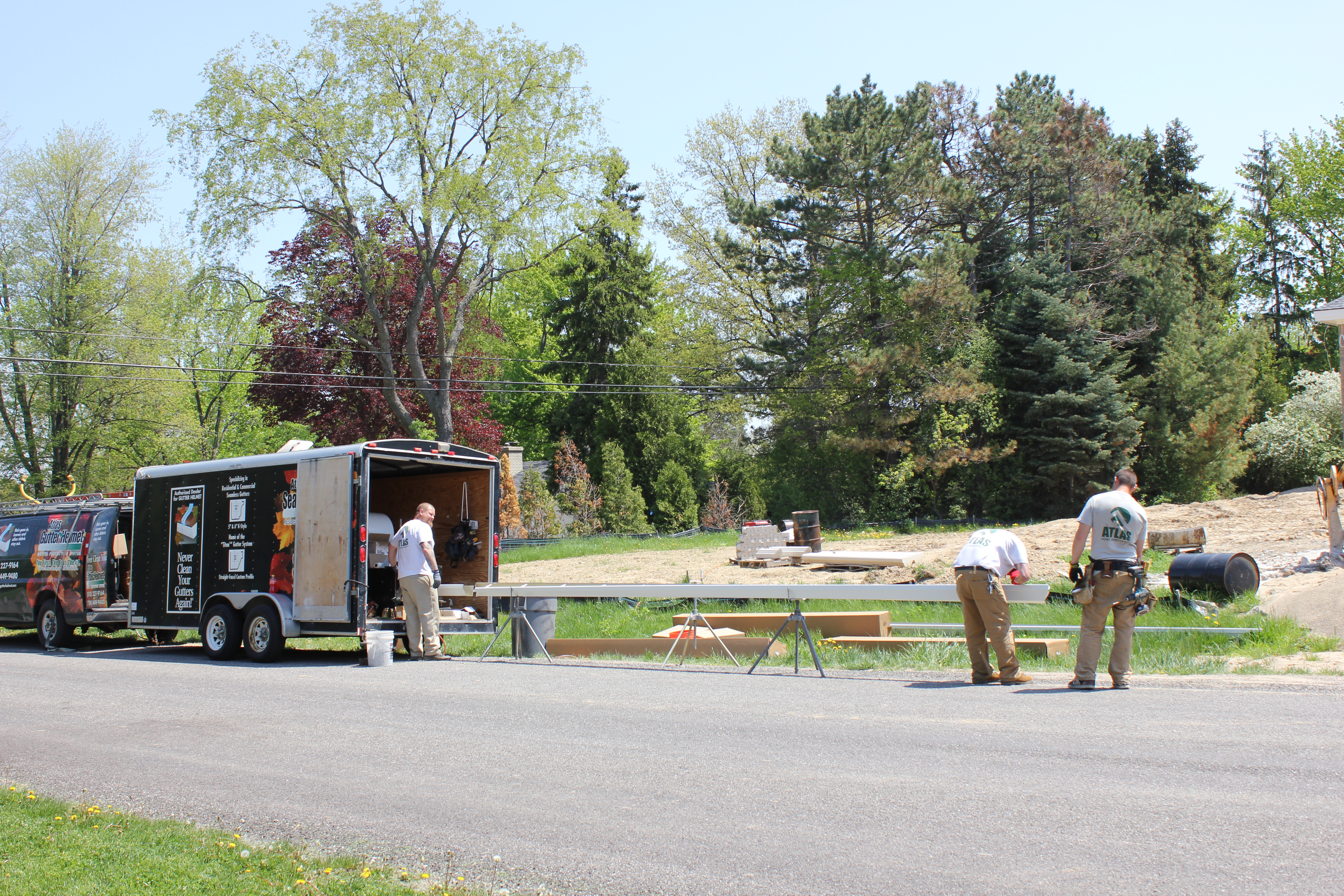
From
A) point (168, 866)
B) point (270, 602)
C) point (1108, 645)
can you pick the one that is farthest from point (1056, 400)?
point (168, 866)

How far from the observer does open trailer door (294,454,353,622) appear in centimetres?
1316

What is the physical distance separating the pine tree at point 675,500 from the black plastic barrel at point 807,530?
67.9 feet

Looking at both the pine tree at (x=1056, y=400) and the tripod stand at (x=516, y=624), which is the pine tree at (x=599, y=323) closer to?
the pine tree at (x=1056, y=400)

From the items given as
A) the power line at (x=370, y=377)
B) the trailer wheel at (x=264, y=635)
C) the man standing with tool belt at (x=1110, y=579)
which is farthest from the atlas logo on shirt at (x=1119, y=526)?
the power line at (x=370, y=377)

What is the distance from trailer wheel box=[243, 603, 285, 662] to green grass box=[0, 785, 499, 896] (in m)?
8.18

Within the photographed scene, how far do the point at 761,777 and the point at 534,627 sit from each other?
26.5ft

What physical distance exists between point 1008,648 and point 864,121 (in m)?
35.6

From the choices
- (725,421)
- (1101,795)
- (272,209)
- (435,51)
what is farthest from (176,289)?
(1101,795)

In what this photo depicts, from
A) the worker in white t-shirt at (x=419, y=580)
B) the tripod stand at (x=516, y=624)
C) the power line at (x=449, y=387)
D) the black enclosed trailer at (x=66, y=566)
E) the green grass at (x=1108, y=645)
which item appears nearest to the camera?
the green grass at (x=1108, y=645)

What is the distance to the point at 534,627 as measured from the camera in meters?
14.0

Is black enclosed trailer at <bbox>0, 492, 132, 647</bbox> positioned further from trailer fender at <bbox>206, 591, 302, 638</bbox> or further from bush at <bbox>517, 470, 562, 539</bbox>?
bush at <bbox>517, 470, 562, 539</bbox>

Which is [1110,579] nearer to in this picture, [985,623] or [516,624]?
[985,623]

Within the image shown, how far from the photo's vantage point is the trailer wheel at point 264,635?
1394 cm

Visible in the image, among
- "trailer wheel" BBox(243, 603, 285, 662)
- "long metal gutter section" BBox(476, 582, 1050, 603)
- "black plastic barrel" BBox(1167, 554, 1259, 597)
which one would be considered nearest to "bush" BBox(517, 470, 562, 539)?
"trailer wheel" BBox(243, 603, 285, 662)
